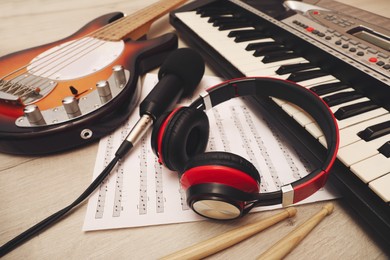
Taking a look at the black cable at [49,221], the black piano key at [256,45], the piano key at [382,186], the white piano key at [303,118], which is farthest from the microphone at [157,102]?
the piano key at [382,186]

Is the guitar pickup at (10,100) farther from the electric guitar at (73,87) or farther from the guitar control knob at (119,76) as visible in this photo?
the guitar control knob at (119,76)

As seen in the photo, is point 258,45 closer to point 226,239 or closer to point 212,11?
point 212,11

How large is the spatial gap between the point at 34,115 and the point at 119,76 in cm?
17

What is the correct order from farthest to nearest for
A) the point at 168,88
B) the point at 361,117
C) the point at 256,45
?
the point at 256,45 → the point at 168,88 → the point at 361,117

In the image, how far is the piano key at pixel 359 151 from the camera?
34cm

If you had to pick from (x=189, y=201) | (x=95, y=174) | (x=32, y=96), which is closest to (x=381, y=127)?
(x=189, y=201)

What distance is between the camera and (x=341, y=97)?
1.45ft

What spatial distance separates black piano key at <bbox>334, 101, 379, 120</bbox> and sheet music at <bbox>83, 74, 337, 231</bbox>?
90mm

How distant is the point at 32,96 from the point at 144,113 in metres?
0.22

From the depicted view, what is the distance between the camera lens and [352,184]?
1.09 ft

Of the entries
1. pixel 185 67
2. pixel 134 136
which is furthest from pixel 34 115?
pixel 185 67

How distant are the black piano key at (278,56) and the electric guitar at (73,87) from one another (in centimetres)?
26

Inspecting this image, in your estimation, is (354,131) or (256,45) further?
(256,45)

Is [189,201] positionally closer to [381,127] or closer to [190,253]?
[190,253]
